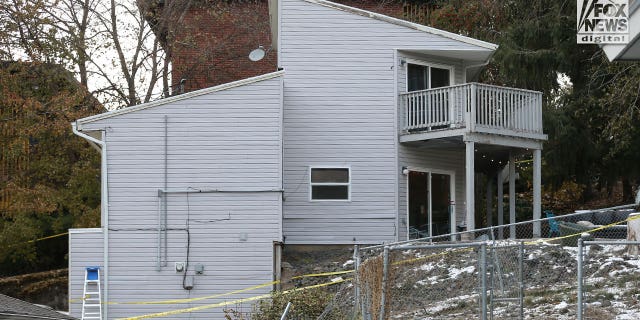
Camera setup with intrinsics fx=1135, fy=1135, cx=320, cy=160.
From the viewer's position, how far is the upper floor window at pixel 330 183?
2820 cm

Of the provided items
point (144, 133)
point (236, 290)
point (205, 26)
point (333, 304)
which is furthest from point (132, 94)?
point (333, 304)

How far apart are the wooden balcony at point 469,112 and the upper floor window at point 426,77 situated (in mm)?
945

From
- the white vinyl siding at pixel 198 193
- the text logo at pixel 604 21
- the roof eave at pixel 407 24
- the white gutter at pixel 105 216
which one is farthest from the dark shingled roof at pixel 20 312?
the roof eave at pixel 407 24

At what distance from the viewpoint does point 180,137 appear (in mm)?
26641

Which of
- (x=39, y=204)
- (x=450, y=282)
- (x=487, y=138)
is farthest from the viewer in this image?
(x=39, y=204)

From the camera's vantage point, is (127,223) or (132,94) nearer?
(127,223)

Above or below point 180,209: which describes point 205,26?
above

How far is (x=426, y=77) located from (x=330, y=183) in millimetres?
3829

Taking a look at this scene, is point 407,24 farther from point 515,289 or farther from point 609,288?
point 609,288

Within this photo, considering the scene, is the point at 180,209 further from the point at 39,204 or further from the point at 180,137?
the point at 39,204

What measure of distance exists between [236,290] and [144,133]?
14.1 ft

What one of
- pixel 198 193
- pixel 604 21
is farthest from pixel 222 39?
pixel 604 21

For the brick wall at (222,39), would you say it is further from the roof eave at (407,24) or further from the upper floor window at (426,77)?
the upper floor window at (426,77)

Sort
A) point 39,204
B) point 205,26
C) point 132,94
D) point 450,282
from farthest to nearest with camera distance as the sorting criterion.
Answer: point 205,26
point 132,94
point 39,204
point 450,282
